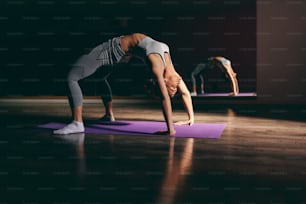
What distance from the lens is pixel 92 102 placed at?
878 cm

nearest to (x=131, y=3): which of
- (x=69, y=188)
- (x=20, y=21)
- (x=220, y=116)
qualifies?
(x=20, y=21)

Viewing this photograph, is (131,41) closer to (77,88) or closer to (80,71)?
(80,71)

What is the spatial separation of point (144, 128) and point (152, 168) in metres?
1.89

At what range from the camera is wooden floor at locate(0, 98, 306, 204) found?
6.74 feet

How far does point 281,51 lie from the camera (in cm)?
840

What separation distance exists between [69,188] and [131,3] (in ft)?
26.0

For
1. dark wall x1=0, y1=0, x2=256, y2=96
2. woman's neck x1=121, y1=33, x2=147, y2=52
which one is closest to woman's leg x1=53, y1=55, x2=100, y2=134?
Result: woman's neck x1=121, y1=33, x2=147, y2=52

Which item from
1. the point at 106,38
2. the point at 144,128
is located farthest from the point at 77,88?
the point at 106,38

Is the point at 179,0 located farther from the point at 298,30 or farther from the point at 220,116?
the point at 220,116

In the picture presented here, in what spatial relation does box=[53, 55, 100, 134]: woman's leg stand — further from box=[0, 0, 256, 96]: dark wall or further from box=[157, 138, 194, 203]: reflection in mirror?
box=[0, 0, 256, 96]: dark wall

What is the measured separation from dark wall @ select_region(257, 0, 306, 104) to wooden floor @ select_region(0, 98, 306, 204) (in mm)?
4064

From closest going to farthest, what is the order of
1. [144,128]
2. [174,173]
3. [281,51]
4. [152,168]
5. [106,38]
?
[174,173]
[152,168]
[144,128]
[281,51]
[106,38]

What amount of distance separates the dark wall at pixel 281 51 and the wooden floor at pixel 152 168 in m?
4.06

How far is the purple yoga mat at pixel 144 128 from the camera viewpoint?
4160 mm
